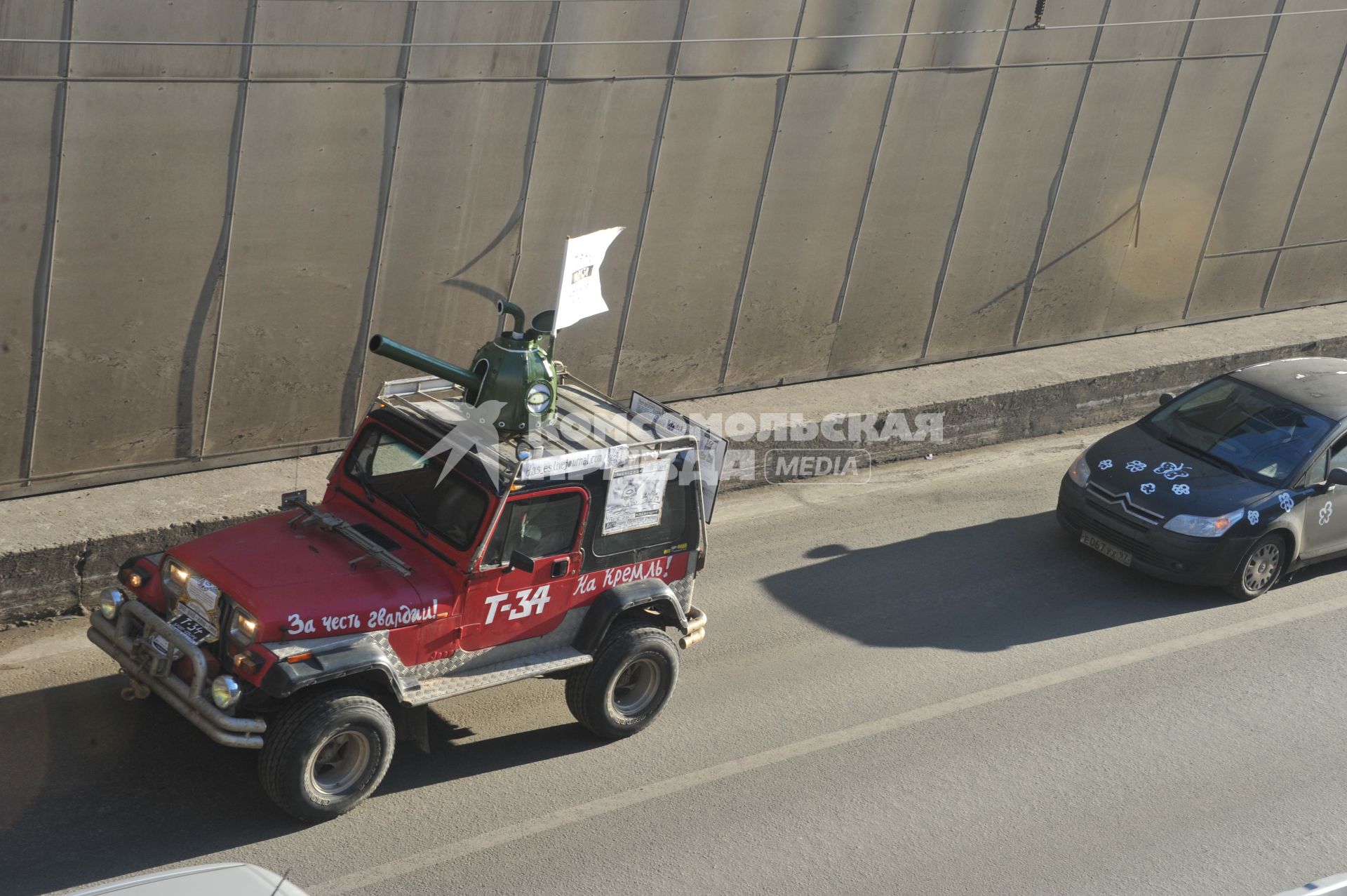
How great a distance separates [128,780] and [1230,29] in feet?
44.4

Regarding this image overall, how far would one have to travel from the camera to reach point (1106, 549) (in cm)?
1103

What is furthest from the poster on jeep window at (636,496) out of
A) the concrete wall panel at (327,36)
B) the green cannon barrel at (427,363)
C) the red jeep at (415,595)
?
the concrete wall panel at (327,36)

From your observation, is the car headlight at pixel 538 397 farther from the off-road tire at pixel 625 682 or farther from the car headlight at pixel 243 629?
the car headlight at pixel 243 629

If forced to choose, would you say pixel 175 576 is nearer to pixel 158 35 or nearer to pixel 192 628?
pixel 192 628

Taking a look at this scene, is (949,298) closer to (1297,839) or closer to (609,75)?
(609,75)

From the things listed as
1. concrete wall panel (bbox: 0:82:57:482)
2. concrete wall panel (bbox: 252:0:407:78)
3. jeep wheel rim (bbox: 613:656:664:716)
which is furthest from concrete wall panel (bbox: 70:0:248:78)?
jeep wheel rim (bbox: 613:656:664:716)

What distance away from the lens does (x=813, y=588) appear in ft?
34.4

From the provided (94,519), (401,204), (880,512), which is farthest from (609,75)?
(94,519)

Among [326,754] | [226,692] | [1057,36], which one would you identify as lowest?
[326,754]

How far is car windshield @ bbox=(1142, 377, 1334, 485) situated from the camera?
11.0 m

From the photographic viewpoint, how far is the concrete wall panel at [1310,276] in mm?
17562

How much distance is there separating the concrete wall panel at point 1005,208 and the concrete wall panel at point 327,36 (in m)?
6.45

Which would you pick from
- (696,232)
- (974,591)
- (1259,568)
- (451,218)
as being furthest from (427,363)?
(1259,568)

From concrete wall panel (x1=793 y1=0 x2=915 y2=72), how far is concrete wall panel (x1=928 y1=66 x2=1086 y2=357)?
1543 millimetres
